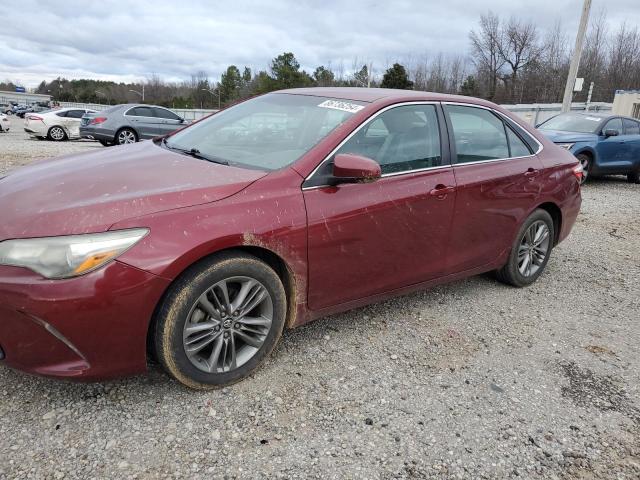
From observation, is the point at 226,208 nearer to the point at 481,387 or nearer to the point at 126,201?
the point at 126,201

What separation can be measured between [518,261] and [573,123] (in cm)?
808

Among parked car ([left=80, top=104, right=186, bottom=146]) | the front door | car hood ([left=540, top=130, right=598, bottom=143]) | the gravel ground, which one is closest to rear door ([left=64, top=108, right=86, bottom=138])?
parked car ([left=80, top=104, right=186, bottom=146])

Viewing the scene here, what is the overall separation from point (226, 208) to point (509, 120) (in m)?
2.70

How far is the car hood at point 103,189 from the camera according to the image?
2193mm

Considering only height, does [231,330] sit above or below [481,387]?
above

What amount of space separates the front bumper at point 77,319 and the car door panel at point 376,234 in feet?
3.10

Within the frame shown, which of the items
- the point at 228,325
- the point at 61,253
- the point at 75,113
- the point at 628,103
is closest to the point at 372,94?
the point at 228,325

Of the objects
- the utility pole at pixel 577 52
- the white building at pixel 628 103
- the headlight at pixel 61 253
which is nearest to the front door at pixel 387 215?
the headlight at pixel 61 253

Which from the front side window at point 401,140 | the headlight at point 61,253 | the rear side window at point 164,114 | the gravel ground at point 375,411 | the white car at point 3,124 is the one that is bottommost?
the white car at point 3,124

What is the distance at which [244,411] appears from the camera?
97.3 inches

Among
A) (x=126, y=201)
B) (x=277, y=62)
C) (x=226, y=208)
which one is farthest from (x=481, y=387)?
(x=277, y=62)

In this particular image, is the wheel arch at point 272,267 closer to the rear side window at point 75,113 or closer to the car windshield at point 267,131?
the car windshield at point 267,131

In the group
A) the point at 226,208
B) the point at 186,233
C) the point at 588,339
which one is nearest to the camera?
the point at 186,233

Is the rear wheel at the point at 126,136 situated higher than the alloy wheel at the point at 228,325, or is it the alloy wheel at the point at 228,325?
the alloy wheel at the point at 228,325
